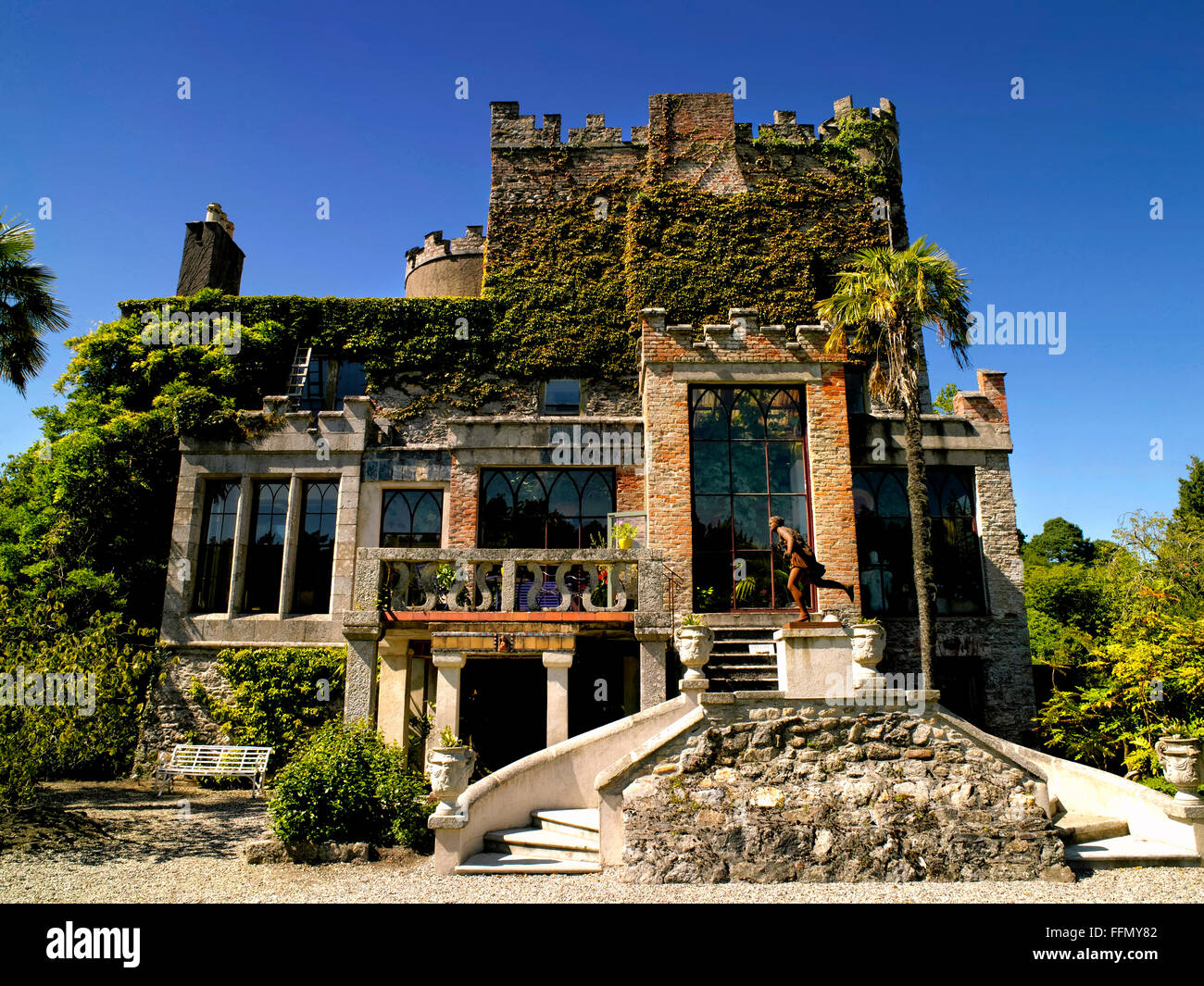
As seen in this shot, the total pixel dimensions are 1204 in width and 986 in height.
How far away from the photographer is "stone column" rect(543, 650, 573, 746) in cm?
1169

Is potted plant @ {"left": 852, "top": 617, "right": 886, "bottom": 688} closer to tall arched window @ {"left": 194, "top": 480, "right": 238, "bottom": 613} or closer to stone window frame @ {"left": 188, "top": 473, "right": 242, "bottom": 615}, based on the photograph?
stone window frame @ {"left": 188, "top": 473, "right": 242, "bottom": 615}

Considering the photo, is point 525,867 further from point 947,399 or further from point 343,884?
point 947,399

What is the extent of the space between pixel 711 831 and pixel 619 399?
13.4m

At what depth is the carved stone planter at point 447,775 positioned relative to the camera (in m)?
9.59

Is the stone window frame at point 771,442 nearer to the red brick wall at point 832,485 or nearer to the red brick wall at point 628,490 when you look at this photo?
the red brick wall at point 832,485

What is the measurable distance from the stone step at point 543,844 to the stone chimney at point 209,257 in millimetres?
17705

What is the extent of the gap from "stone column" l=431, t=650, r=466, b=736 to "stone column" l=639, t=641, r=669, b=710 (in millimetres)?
2943

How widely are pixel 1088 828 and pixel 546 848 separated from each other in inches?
287

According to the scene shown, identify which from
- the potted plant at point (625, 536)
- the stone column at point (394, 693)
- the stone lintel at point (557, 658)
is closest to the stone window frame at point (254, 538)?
the stone column at point (394, 693)

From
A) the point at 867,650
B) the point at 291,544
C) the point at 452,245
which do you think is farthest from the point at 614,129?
the point at 867,650

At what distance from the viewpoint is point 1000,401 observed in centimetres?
1738

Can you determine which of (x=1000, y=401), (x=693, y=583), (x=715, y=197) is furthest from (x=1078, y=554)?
(x=693, y=583)

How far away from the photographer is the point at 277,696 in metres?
15.7

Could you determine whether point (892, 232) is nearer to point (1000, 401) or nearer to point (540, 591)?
point (1000, 401)
